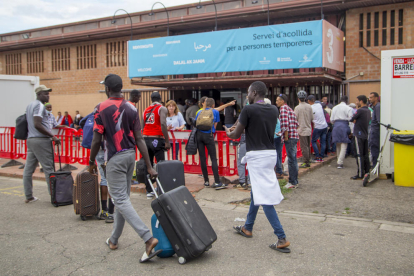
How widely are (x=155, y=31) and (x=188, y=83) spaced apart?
4.26m

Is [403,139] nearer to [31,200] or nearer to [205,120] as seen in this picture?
[205,120]

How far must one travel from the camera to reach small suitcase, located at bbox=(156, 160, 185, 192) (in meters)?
5.46

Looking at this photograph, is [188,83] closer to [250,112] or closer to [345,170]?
[345,170]

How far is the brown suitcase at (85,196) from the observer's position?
529 cm

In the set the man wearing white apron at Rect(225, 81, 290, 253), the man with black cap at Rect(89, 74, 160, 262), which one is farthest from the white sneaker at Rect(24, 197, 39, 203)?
the man wearing white apron at Rect(225, 81, 290, 253)

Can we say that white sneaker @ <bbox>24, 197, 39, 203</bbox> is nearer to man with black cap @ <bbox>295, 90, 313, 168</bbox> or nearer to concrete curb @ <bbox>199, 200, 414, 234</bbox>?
concrete curb @ <bbox>199, 200, 414, 234</bbox>

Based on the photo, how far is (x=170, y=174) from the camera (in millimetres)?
5543

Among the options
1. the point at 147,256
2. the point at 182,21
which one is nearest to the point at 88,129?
the point at 147,256

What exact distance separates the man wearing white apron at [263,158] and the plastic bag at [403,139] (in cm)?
411

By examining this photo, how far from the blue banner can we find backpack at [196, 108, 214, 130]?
609 cm

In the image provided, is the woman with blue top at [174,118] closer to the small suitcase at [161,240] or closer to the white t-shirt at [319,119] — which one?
the white t-shirt at [319,119]

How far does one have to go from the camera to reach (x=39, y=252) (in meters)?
4.15

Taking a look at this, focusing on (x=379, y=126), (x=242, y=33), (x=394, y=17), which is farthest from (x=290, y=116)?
(x=394, y=17)

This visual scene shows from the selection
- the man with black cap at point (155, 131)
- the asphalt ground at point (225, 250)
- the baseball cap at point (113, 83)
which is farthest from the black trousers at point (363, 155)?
the baseball cap at point (113, 83)
